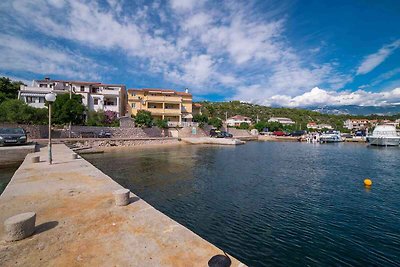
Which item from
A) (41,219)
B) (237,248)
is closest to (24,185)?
(41,219)

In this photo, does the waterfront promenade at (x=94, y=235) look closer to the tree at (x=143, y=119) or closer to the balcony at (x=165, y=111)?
the tree at (x=143, y=119)

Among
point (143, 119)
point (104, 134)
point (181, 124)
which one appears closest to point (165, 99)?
point (181, 124)

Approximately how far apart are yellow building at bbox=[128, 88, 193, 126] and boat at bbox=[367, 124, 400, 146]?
50.1 m

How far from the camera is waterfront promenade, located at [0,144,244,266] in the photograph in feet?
13.3

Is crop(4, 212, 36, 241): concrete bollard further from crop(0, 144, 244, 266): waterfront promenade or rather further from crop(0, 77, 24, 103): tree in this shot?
crop(0, 77, 24, 103): tree

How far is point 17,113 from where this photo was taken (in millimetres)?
34375

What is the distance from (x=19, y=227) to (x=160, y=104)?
5706cm

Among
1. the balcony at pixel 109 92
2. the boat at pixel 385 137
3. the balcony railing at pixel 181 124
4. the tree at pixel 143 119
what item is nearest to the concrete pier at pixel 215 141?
the balcony railing at pixel 181 124

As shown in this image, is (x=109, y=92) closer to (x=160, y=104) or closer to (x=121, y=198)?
(x=160, y=104)

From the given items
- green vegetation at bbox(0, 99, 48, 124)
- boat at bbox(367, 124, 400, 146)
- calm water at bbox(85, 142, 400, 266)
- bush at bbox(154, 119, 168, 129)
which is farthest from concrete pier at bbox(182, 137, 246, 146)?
boat at bbox(367, 124, 400, 146)

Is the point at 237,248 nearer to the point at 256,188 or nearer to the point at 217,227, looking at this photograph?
the point at 217,227

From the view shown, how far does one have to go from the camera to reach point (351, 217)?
32.6ft

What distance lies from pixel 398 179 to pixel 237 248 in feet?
61.4

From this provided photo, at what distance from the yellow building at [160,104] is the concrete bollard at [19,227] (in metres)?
51.8
